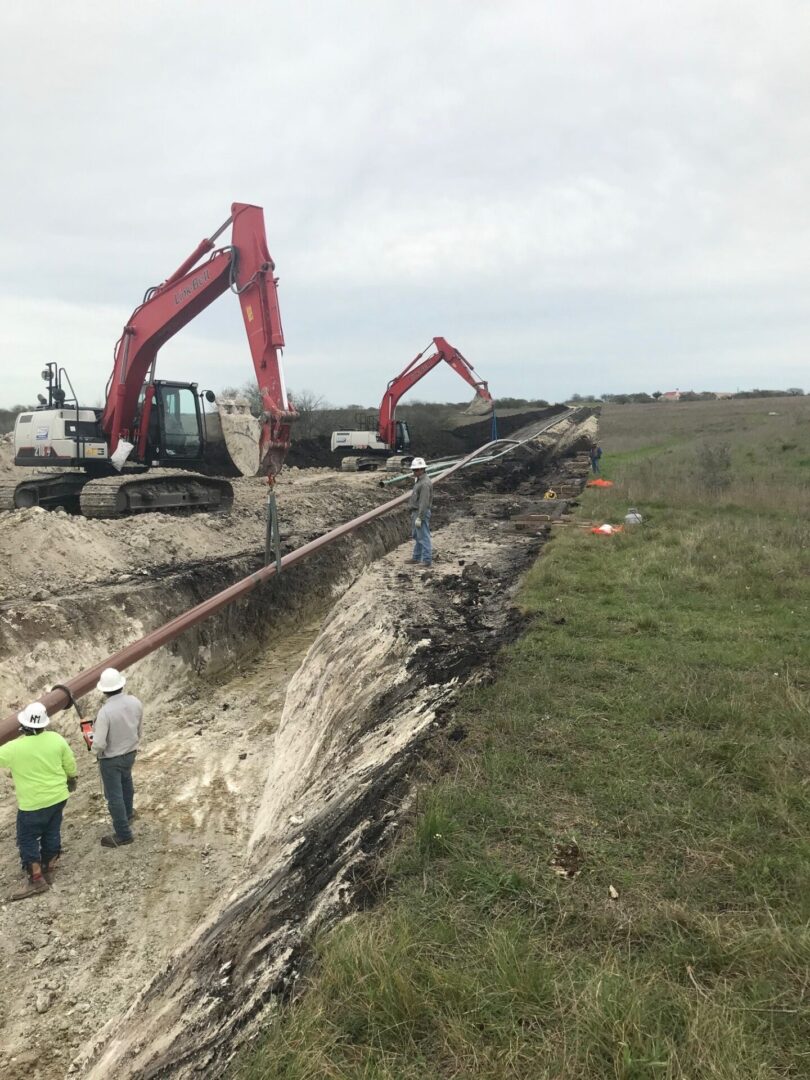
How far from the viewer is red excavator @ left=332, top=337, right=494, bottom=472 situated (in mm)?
27594

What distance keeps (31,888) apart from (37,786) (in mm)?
954

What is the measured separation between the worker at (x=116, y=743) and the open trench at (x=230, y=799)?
32cm

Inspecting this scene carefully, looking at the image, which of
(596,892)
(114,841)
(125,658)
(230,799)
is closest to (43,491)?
(125,658)

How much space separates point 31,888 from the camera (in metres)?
6.37

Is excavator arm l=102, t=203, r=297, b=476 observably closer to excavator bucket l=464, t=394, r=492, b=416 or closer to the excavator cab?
the excavator cab

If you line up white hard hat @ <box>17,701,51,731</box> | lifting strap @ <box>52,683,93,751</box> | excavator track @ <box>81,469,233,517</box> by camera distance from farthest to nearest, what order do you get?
excavator track @ <box>81,469,233,517</box> < lifting strap @ <box>52,683,93,751</box> < white hard hat @ <box>17,701,51,731</box>

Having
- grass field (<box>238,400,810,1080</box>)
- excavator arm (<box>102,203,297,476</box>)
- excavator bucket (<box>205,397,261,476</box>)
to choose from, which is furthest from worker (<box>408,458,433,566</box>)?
excavator bucket (<box>205,397,261,476</box>)

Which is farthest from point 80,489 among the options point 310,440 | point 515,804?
point 310,440

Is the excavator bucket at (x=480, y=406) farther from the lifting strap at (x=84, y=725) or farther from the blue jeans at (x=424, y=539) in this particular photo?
the lifting strap at (x=84, y=725)

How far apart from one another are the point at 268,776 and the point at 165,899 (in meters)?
2.00

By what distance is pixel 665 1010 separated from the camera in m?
2.94

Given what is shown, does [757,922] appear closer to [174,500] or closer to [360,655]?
[360,655]

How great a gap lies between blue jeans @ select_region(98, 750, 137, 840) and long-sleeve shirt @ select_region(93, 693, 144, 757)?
8cm

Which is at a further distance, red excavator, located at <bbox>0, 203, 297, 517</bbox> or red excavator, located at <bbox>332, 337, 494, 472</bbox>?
red excavator, located at <bbox>332, 337, 494, 472</bbox>
